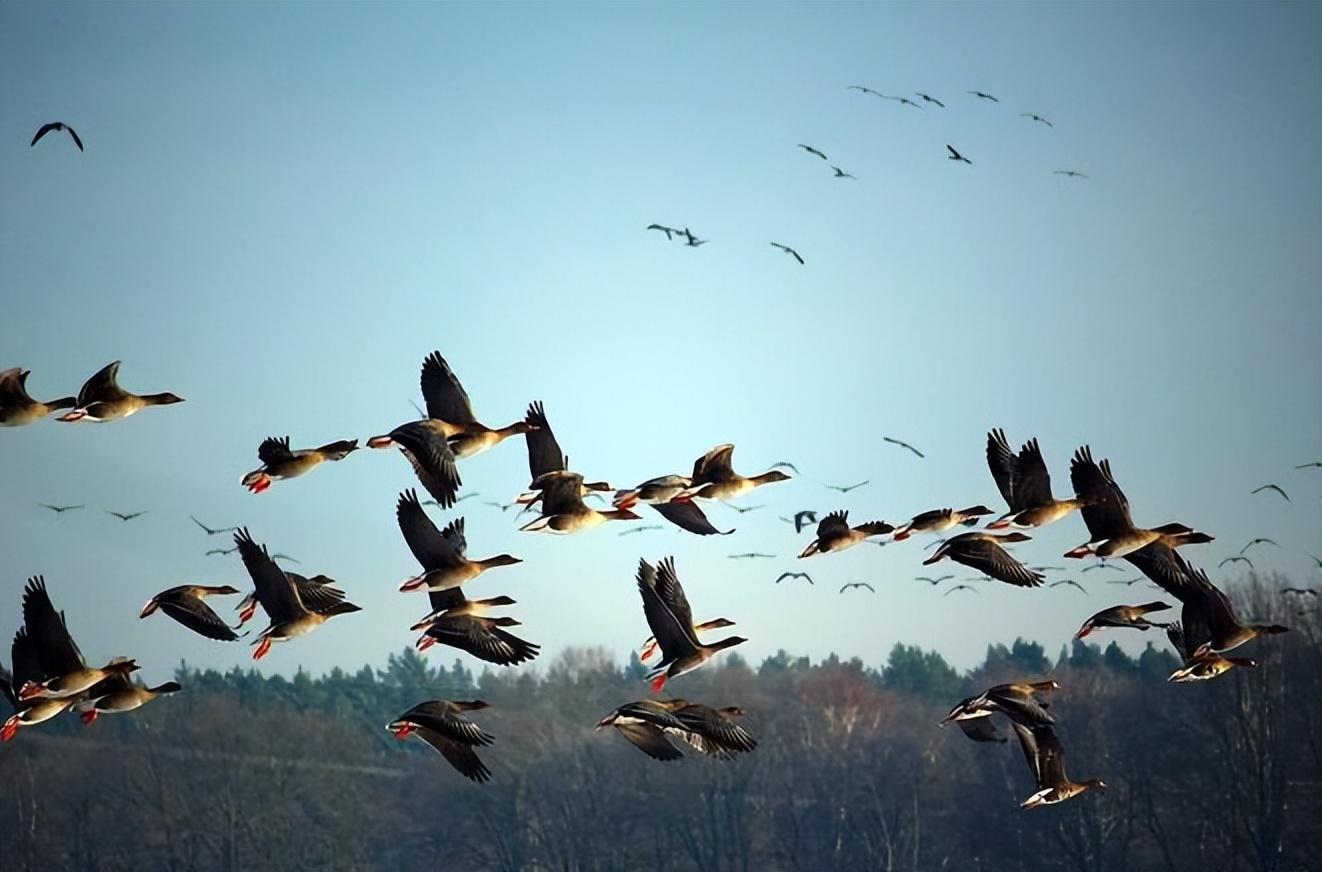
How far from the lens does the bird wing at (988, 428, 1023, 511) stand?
27.2 meters

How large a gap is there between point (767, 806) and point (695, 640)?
10635 centimetres

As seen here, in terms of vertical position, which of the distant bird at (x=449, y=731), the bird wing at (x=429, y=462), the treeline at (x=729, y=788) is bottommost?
the treeline at (x=729, y=788)

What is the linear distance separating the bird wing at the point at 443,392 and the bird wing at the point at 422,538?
4.98ft

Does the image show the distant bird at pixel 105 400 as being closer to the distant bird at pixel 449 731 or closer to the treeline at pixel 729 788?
the distant bird at pixel 449 731

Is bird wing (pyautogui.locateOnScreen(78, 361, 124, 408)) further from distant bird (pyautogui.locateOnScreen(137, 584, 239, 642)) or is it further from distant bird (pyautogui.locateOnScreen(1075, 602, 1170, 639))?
distant bird (pyautogui.locateOnScreen(1075, 602, 1170, 639))

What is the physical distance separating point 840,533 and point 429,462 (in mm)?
5717

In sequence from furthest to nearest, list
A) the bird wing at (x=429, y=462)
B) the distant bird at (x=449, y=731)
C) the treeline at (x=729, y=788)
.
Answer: the treeline at (x=729, y=788) < the bird wing at (x=429, y=462) < the distant bird at (x=449, y=731)

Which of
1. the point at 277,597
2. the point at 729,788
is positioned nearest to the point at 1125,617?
the point at 277,597

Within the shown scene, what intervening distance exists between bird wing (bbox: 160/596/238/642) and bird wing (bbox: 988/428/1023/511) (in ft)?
33.2

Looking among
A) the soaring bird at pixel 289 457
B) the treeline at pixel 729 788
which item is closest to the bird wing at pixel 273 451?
the soaring bird at pixel 289 457

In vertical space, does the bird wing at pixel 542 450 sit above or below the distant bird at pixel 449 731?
above

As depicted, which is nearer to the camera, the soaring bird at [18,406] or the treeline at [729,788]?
the soaring bird at [18,406]

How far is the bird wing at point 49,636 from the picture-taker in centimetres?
2488

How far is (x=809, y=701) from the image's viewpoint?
486 ft
